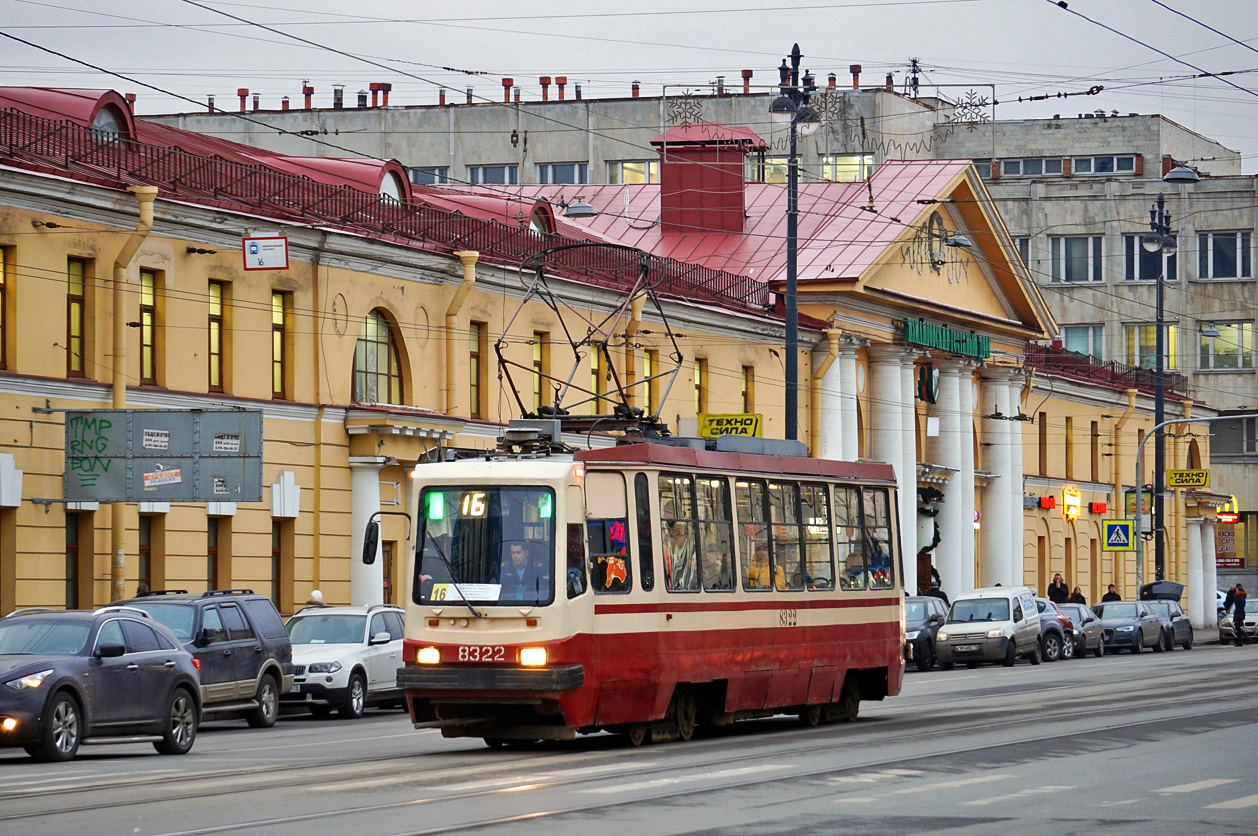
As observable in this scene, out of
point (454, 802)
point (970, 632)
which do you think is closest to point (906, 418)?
point (970, 632)

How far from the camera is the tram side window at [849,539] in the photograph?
2306cm

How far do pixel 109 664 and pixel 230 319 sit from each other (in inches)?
616

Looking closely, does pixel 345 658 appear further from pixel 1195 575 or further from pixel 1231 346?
pixel 1231 346

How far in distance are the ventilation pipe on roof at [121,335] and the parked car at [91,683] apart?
34.8ft

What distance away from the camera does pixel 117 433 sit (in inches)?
1183

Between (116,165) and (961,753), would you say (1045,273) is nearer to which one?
(116,165)

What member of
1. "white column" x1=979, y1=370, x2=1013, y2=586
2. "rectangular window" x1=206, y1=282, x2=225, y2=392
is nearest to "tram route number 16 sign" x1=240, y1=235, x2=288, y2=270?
"rectangular window" x1=206, y1=282, x2=225, y2=392

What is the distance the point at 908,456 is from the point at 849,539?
35564 mm

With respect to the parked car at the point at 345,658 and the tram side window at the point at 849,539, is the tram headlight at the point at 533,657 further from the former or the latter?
the parked car at the point at 345,658

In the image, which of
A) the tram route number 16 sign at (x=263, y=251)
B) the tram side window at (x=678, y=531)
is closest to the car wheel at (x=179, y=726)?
the tram side window at (x=678, y=531)

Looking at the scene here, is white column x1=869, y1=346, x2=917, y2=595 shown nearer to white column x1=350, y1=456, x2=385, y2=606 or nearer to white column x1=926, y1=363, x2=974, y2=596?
white column x1=926, y1=363, x2=974, y2=596

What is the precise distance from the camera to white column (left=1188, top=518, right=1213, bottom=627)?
79688 millimetres

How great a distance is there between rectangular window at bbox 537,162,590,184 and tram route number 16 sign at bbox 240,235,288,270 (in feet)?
152

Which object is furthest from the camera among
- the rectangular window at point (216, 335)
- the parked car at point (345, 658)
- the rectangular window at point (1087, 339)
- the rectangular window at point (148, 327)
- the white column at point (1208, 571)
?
the rectangular window at point (1087, 339)
